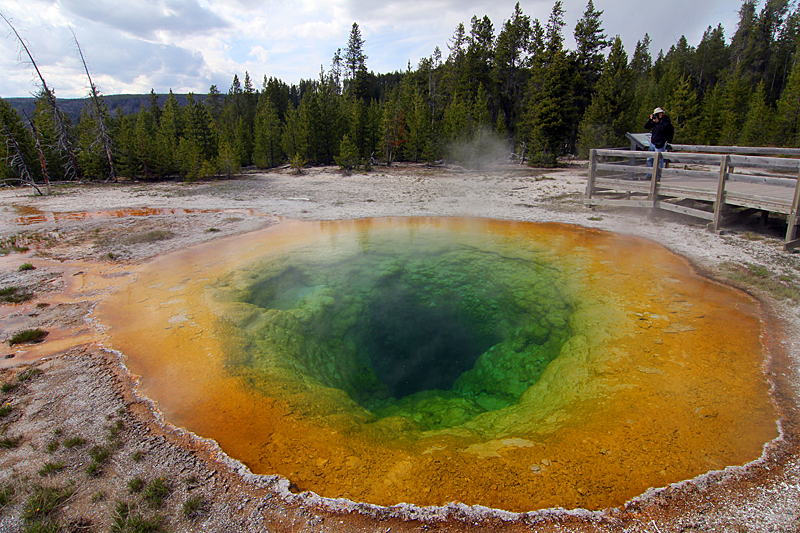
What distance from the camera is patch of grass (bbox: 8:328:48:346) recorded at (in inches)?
204

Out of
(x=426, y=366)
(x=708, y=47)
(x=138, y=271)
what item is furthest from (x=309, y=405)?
(x=708, y=47)

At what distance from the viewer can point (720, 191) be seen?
340 inches

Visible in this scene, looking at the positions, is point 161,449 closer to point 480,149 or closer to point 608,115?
point 480,149

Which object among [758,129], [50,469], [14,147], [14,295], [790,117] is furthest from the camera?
[758,129]

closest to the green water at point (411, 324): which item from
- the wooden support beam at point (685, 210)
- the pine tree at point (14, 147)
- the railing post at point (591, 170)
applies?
the wooden support beam at point (685, 210)

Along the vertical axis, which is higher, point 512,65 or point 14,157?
point 512,65

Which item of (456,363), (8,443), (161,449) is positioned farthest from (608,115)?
(8,443)

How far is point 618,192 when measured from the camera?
12461 millimetres

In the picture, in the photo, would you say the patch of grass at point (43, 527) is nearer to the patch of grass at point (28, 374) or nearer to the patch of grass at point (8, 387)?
the patch of grass at point (8, 387)

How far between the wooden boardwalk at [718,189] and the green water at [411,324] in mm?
4138

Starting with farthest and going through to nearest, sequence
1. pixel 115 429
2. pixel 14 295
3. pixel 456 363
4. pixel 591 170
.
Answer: pixel 591 170, pixel 14 295, pixel 456 363, pixel 115 429

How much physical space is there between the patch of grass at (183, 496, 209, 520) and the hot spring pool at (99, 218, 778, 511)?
0.44m

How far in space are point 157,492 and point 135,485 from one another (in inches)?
8.1

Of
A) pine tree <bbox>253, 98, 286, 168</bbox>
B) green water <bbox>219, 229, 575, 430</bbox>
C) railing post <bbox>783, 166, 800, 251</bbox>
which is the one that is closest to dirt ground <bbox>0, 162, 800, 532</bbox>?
railing post <bbox>783, 166, 800, 251</bbox>
